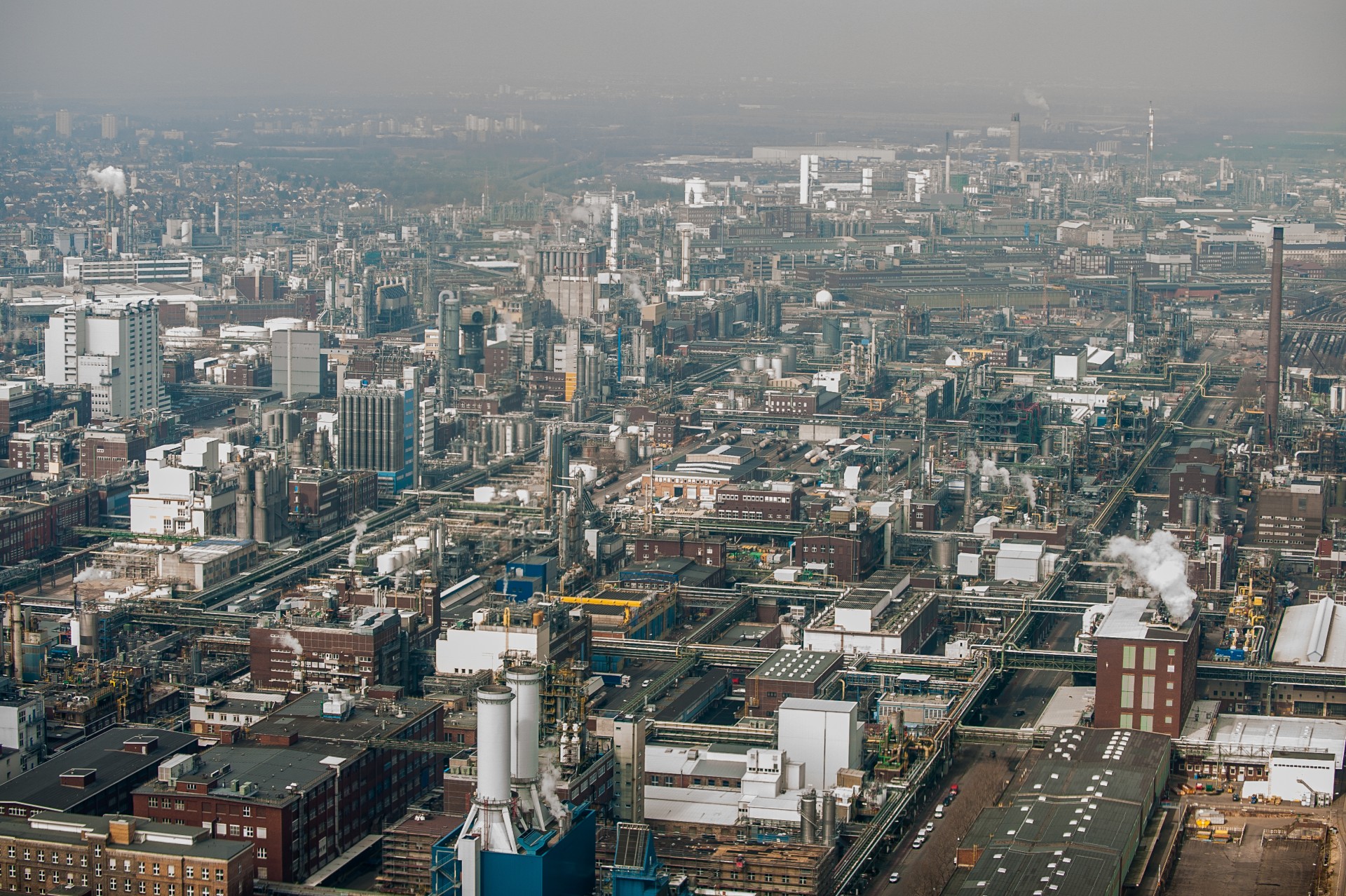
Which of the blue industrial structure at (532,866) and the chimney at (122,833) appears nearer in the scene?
the blue industrial structure at (532,866)

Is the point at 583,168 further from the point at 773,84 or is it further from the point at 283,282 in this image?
the point at 283,282

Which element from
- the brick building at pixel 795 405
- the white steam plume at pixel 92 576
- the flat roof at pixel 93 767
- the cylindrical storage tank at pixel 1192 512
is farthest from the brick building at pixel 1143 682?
the brick building at pixel 795 405

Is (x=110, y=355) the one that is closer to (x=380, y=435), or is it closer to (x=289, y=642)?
(x=380, y=435)

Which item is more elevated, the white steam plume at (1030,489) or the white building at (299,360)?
the white building at (299,360)

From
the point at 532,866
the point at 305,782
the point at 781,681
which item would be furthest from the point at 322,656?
the point at 532,866

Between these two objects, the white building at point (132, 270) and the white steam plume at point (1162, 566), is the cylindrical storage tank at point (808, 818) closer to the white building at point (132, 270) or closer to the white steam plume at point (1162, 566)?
the white steam plume at point (1162, 566)

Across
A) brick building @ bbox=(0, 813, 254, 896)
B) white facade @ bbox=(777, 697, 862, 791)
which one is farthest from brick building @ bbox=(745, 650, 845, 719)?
brick building @ bbox=(0, 813, 254, 896)

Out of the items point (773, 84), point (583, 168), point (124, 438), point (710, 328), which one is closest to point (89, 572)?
point (124, 438)
